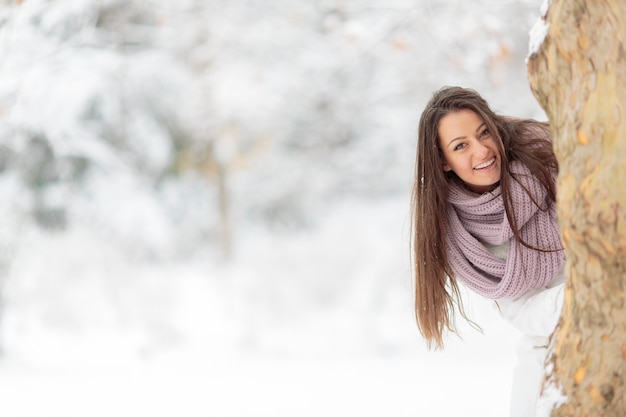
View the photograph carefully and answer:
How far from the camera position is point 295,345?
7605 millimetres

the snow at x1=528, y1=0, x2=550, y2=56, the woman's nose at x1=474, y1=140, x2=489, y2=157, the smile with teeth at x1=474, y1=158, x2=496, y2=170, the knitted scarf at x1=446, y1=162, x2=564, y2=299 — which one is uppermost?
the snow at x1=528, y1=0, x2=550, y2=56

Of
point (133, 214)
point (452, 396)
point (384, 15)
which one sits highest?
point (384, 15)

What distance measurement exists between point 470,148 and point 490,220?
238 mm

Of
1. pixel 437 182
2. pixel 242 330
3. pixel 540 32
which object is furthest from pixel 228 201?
pixel 540 32

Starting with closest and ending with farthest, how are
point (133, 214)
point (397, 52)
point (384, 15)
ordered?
1. point (384, 15)
2. point (397, 52)
3. point (133, 214)

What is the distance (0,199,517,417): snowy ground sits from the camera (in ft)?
18.7

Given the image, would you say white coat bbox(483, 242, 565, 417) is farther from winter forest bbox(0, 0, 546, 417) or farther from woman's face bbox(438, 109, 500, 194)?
winter forest bbox(0, 0, 546, 417)

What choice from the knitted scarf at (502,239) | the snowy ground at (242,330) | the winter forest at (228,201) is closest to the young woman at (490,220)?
the knitted scarf at (502,239)

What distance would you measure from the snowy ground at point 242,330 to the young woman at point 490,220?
2944 mm

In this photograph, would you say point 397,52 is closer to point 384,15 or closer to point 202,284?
point 384,15

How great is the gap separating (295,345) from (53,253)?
2549mm

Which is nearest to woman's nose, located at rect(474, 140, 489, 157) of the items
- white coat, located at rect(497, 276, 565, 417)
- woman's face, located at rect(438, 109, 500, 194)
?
woman's face, located at rect(438, 109, 500, 194)

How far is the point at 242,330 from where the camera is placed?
7766 millimetres

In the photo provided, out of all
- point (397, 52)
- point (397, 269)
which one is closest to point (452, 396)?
point (397, 269)
